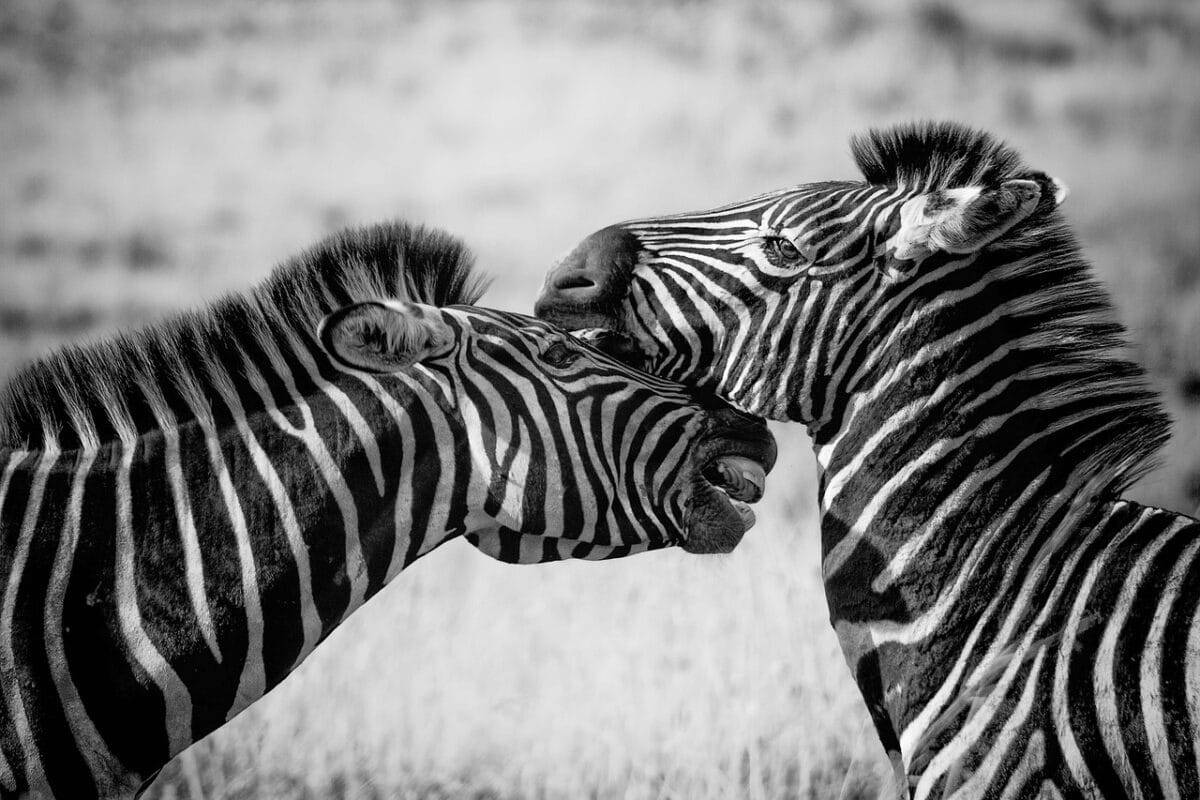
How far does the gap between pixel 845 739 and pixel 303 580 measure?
3.08 m

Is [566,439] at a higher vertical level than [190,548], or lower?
higher

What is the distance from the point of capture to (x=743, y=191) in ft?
19.3

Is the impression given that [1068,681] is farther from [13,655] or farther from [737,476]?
[13,655]

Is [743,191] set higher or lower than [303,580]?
higher

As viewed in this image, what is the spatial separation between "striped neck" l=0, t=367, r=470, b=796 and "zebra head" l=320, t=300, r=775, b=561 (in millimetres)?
94

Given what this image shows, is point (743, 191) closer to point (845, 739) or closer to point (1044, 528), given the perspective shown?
point (845, 739)

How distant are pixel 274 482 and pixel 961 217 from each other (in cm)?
200

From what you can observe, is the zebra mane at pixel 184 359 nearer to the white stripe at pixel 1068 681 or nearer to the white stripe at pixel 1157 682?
the white stripe at pixel 1068 681

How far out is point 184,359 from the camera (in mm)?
3070

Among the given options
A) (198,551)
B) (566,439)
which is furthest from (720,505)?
(198,551)

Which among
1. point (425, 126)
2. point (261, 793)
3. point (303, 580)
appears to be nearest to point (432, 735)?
point (261, 793)

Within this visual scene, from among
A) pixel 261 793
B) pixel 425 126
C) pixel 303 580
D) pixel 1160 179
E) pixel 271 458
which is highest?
pixel 425 126

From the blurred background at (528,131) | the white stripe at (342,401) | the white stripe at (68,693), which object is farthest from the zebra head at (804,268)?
the blurred background at (528,131)

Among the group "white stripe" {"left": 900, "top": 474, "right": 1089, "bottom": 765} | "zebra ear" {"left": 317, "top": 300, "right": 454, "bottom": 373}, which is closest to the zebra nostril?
"zebra ear" {"left": 317, "top": 300, "right": 454, "bottom": 373}
